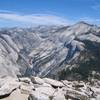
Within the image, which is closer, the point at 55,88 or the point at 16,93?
the point at 16,93

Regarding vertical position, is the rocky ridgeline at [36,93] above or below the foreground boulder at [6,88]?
below

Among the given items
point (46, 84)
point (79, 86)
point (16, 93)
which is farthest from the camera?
point (79, 86)

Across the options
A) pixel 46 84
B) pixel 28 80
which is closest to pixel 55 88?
pixel 46 84

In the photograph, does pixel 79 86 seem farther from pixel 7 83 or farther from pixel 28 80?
pixel 7 83

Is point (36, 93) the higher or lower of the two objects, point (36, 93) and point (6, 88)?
the lower

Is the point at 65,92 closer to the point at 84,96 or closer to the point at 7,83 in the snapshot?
the point at 84,96

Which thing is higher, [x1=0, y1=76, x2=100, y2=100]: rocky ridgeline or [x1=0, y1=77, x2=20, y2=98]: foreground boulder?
[x1=0, y1=77, x2=20, y2=98]: foreground boulder

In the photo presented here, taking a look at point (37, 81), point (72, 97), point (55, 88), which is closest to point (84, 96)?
point (72, 97)

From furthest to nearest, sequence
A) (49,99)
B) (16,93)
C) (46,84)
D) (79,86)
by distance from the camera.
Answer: (79,86) → (46,84) → (16,93) → (49,99)

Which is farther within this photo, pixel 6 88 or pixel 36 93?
pixel 6 88
